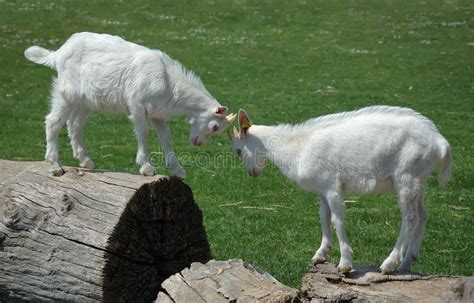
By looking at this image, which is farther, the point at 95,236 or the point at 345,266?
the point at 95,236

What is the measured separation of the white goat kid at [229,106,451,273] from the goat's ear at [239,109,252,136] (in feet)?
1.48

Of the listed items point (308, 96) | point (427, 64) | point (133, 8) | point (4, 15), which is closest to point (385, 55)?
point (427, 64)

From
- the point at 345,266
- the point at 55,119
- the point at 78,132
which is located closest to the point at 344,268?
the point at 345,266

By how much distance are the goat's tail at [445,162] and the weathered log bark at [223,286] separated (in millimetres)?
1776

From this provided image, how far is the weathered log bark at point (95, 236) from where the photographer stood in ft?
23.4

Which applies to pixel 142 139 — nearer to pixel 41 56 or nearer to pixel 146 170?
pixel 146 170

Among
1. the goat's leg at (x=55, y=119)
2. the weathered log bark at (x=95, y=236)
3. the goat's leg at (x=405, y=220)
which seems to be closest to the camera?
the goat's leg at (x=405, y=220)

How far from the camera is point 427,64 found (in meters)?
23.7

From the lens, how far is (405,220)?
6957 millimetres

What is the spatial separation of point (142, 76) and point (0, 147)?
772 centimetres

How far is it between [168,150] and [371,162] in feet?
6.77

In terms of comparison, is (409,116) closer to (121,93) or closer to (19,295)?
(121,93)

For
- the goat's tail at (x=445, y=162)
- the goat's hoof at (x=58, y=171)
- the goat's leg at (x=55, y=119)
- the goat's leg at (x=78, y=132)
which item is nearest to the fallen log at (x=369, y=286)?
the goat's tail at (x=445, y=162)

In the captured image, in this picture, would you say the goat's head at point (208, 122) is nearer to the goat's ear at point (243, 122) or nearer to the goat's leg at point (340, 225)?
the goat's ear at point (243, 122)
